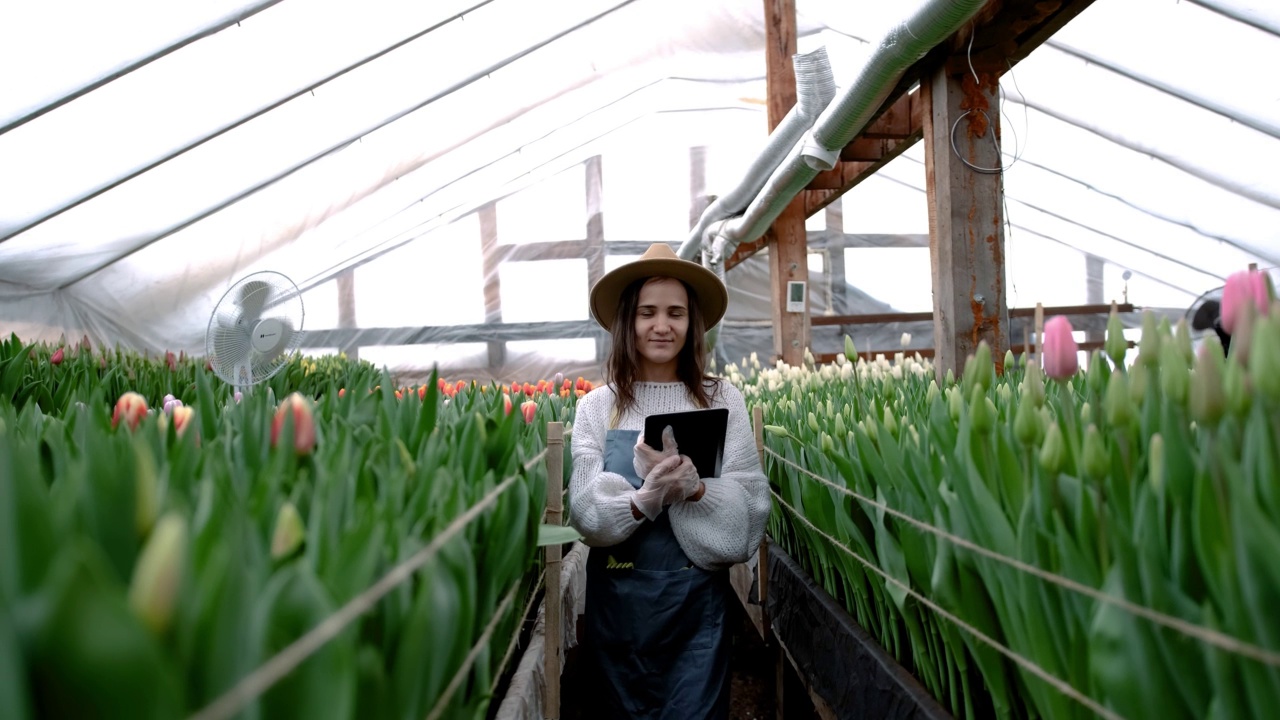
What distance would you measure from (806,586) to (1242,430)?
129 cm

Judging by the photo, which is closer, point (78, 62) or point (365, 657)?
point (365, 657)

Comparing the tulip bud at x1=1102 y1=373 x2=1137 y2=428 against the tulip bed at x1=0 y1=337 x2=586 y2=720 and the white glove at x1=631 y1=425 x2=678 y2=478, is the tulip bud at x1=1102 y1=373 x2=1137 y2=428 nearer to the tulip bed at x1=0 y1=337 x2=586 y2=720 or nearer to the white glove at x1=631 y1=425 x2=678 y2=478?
the tulip bed at x1=0 y1=337 x2=586 y2=720

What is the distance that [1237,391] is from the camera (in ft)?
2.46

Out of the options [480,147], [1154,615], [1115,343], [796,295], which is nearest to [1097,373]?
[1115,343]

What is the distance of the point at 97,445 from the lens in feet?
2.41

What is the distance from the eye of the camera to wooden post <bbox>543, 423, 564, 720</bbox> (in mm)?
1597

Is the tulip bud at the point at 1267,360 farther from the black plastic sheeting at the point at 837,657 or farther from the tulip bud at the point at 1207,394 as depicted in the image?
the black plastic sheeting at the point at 837,657

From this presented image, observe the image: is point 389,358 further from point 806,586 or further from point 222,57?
point 806,586

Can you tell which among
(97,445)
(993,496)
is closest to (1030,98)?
(993,496)

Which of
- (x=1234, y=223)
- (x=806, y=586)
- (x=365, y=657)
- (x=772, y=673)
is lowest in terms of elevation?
(x=772, y=673)

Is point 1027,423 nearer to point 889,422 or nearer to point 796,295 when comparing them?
point 889,422

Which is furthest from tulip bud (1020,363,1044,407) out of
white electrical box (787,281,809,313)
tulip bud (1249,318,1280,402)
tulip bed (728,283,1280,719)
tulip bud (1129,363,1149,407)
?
white electrical box (787,281,809,313)

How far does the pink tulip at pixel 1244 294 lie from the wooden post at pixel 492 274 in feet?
35.1

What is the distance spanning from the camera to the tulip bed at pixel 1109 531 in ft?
2.18
